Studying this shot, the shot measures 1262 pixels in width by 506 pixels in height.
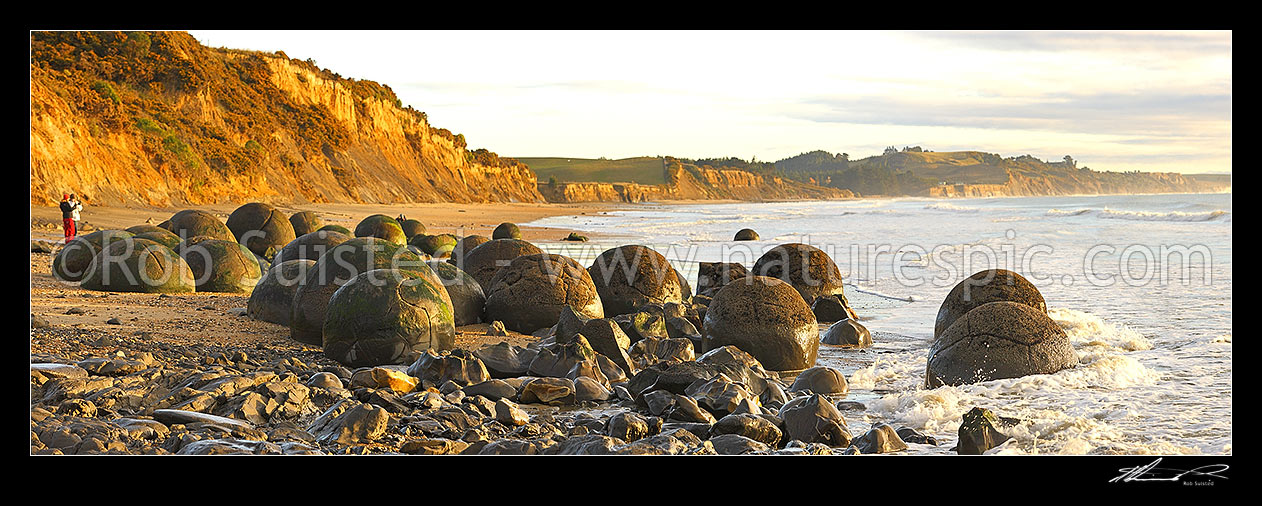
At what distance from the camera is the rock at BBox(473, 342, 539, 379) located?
24.8ft

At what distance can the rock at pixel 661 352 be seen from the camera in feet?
28.1

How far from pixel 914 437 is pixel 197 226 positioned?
594 inches

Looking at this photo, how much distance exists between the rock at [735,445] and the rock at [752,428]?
0.10 meters

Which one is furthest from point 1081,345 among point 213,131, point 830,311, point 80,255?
point 213,131

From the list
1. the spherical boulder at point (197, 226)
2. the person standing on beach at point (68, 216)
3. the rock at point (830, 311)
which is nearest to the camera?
the rock at point (830, 311)

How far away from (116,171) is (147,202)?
57.0 inches

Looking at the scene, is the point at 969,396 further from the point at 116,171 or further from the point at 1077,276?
the point at 116,171

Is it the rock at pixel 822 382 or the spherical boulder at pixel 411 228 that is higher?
the spherical boulder at pixel 411 228

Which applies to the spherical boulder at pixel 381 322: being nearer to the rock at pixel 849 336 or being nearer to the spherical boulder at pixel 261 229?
the rock at pixel 849 336

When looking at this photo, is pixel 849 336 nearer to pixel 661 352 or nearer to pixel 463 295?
pixel 661 352

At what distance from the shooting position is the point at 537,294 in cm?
1012

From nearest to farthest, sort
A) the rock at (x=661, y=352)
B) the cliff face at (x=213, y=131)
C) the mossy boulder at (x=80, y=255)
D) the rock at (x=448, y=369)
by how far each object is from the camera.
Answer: the rock at (x=448, y=369) < the rock at (x=661, y=352) < the mossy boulder at (x=80, y=255) < the cliff face at (x=213, y=131)
